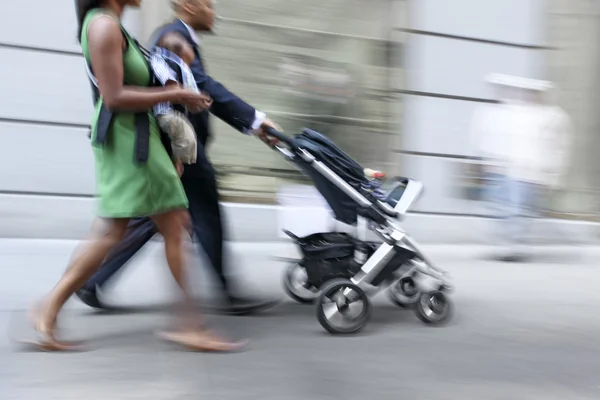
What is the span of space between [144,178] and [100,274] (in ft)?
3.46

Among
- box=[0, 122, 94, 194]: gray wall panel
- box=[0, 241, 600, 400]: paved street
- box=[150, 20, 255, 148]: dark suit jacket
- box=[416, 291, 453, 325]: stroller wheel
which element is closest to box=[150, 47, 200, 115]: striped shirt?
box=[150, 20, 255, 148]: dark suit jacket

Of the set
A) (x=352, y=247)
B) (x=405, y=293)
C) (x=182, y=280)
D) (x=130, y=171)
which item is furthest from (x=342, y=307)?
(x=130, y=171)

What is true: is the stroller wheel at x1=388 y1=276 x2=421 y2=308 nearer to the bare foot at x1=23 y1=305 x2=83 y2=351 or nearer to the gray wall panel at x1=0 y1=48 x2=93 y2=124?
the bare foot at x1=23 y1=305 x2=83 y2=351

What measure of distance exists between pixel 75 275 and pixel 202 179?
3.10ft

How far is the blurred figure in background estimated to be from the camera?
21.7 feet

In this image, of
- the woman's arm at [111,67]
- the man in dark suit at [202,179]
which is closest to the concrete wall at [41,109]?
the man in dark suit at [202,179]

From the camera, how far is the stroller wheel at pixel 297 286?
4.62m

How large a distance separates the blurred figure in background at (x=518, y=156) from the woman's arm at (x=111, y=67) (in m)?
4.35

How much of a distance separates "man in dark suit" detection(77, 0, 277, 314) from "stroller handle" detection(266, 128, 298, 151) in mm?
37

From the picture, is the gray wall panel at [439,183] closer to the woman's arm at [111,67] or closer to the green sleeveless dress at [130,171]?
the green sleeveless dress at [130,171]

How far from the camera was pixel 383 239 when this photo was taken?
13.1 ft

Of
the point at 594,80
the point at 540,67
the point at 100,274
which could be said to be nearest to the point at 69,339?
the point at 100,274

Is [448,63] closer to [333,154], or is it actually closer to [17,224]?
[333,154]

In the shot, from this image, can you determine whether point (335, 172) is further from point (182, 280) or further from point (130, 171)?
point (130, 171)
